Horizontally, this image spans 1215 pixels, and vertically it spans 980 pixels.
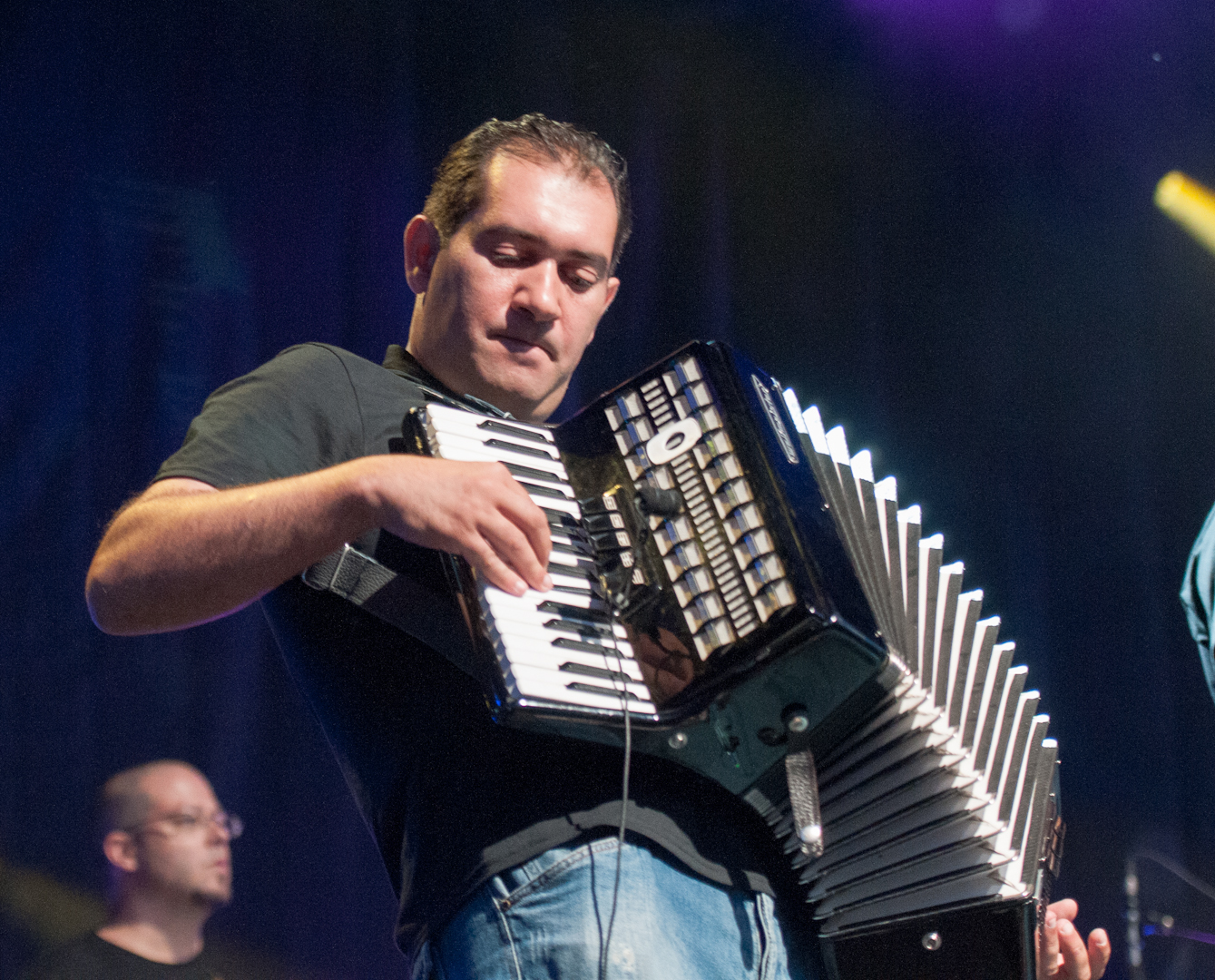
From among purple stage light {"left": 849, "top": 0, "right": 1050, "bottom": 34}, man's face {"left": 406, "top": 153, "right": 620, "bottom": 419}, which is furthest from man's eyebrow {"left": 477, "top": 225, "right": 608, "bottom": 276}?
purple stage light {"left": 849, "top": 0, "right": 1050, "bottom": 34}

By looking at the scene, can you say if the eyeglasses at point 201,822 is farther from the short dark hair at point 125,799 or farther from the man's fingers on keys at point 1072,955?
the man's fingers on keys at point 1072,955

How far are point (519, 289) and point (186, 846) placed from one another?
2.39 m

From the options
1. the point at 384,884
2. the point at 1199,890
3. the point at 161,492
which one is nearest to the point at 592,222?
the point at 161,492

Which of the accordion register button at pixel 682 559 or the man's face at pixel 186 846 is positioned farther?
the man's face at pixel 186 846

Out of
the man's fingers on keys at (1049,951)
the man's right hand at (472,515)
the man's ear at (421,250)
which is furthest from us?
the man's ear at (421,250)

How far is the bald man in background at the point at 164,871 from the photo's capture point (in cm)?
316

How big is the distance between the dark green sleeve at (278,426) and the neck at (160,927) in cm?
241

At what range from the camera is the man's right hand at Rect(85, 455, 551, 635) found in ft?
3.67

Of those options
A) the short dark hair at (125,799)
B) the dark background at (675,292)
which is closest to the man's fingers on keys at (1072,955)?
the dark background at (675,292)

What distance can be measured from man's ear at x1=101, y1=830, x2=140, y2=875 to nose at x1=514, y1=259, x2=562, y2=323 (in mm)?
2282

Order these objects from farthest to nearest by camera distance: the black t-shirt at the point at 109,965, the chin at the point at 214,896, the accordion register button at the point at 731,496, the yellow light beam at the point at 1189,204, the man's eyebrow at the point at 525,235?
the yellow light beam at the point at 1189,204 < the chin at the point at 214,896 < the black t-shirt at the point at 109,965 < the man's eyebrow at the point at 525,235 < the accordion register button at the point at 731,496

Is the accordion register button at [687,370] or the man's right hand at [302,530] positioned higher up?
the accordion register button at [687,370]

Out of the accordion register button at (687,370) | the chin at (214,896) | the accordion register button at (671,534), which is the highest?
the accordion register button at (687,370)

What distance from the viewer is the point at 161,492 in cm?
120
